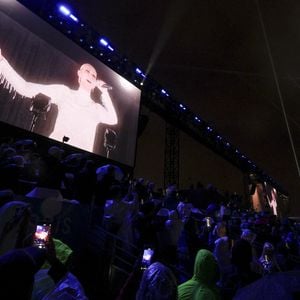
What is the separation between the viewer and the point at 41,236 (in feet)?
6.65

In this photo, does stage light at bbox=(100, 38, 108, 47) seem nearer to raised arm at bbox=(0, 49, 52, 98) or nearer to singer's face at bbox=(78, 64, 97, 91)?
singer's face at bbox=(78, 64, 97, 91)

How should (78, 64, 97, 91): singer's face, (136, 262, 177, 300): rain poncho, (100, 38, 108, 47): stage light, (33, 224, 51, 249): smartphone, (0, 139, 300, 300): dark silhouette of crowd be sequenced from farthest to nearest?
1. (100, 38, 108, 47): stage light
2. (78, 64, 97, 91): singer's face
3. (33, 224, 51, 249): smartphone
4. (136, 262, 177, 300): rain poncho
5. (0, 139, 300, 300): dark silhouette of crowd

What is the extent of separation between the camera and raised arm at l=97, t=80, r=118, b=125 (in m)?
9.96

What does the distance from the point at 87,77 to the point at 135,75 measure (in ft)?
10.8

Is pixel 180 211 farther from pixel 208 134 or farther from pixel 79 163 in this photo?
pixel 208 134

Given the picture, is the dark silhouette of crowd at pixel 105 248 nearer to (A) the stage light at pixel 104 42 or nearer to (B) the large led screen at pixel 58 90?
(B) the large led screen at pixel 58 90

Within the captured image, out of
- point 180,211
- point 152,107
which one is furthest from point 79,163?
point 152,107

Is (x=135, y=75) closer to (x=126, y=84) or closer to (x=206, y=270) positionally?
(x=126, y=84)

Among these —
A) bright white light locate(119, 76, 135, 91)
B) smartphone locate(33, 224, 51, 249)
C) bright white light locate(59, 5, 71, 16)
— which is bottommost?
smartphone locate(33, 224, 51, 249)

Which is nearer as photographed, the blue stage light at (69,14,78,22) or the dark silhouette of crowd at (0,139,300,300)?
the dark silhouette of crowd at (0,139,300,300)

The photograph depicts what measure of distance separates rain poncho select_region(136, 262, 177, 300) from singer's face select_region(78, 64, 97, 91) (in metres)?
8.48

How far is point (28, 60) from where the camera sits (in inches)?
311

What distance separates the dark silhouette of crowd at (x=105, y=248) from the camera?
4.97ft

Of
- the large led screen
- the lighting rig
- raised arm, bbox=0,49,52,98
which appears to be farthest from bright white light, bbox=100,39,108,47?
raised arm, bbox=0,49,52,98
